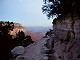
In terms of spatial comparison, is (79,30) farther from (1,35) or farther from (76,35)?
(1,35)

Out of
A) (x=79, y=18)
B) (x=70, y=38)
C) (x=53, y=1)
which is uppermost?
(x=53, y=1)

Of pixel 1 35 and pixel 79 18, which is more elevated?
pixel 79 18

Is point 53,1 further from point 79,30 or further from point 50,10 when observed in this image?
point 79,30

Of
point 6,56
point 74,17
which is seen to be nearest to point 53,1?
point 74,17

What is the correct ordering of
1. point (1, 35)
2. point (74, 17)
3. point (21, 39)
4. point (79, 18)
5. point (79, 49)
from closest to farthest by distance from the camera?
point (79, 49) < point (79, 18) < point (74, 17) < point (1, 35) < point (21, 39)

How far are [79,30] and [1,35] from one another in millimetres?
11776

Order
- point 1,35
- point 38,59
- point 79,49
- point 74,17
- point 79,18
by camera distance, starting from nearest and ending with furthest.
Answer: point 79,49, point 79,18, point 74,17, point 38,59, point 1,35

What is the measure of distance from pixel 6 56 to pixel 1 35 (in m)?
3.07

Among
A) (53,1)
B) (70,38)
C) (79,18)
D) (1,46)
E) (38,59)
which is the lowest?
(38,59)

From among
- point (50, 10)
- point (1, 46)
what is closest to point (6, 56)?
point (1, 46)

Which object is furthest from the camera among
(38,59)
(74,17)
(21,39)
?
(21,39)

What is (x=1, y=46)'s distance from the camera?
1884 cm

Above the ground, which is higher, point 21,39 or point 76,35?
point 76,35

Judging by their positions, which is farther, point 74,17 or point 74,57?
point 74,17
